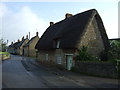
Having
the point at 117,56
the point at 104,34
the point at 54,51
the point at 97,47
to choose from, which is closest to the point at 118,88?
the point at 117,56

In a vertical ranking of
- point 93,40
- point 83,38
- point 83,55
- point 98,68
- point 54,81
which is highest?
point 83,38

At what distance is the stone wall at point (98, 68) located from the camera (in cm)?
1518

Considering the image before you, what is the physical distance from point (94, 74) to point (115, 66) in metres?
2.55

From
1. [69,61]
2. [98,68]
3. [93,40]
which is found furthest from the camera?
[93,40]

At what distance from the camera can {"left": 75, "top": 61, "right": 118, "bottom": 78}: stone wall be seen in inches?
598

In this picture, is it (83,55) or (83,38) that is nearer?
(83,55)

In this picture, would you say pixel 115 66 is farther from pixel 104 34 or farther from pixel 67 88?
pixel 104 34

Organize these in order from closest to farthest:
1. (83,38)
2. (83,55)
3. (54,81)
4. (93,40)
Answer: (54,81) → (83,55) → (83,38) → (93,40)

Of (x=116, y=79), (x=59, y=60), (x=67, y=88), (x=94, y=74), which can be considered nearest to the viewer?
(x=67, y=88)

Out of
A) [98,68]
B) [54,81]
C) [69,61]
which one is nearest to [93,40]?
[69,61]

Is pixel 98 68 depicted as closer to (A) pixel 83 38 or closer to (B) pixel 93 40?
(A) pixel 83 38

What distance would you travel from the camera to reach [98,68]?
53.3 feet

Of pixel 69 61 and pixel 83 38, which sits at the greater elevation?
pixel 83 38

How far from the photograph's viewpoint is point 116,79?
14.5m
